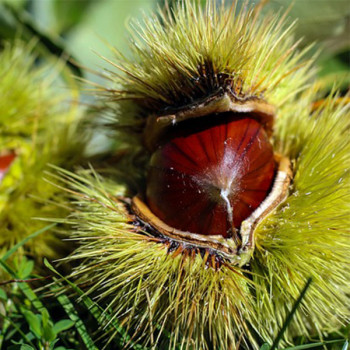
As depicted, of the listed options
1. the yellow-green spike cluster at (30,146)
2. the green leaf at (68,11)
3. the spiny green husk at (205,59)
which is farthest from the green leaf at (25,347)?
the green leaf at (68,11)

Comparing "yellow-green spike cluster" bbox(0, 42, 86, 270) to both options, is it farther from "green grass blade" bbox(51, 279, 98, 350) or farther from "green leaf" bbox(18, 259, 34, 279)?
"green grass blade" bbox(51, 279, 98, 350)

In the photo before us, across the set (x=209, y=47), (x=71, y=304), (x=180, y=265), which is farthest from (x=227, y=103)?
(x=71, y=304)

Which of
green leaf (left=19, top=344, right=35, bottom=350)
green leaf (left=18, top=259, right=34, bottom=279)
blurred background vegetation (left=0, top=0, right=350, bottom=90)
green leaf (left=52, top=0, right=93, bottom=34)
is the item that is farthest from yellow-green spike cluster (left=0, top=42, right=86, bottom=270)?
green leaf (left=52, top=0, right=93, bottom=34)

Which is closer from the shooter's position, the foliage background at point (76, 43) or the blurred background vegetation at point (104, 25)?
the foliage background at point (76, 43)

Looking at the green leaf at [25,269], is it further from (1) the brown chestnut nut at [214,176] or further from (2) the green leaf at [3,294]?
(1) the brown chestnut nut at [214,176]

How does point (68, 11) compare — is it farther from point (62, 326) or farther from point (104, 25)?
point (62, 326)

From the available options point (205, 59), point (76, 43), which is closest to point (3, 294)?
point (205, 59)

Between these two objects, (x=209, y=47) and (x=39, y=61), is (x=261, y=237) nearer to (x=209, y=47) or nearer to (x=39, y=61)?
(x=209, y=47)
